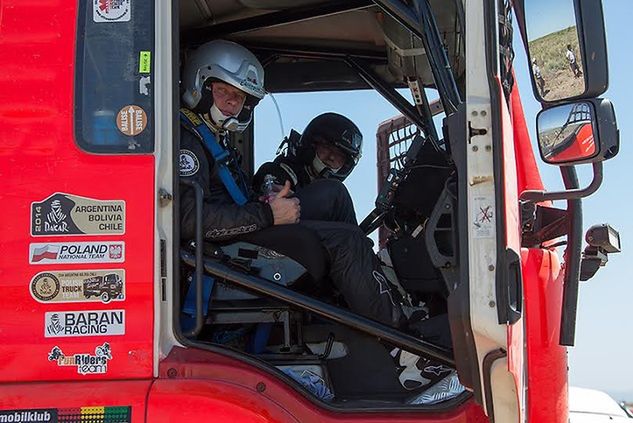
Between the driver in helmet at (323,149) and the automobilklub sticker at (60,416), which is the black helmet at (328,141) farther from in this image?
the automobilklub sticker at (60,416)

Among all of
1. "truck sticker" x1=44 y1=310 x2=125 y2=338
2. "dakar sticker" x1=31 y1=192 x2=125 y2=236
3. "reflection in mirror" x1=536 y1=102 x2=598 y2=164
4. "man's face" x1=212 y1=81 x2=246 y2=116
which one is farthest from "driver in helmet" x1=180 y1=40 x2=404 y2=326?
"reflection in mirror" x1=536 y1=102 x2=598 y2=164

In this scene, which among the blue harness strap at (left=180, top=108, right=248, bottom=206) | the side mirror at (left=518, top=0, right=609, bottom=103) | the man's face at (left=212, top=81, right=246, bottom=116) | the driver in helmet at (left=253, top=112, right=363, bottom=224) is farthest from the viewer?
the driver in helmet at (left=253, top=112, right=363, bottom=224)

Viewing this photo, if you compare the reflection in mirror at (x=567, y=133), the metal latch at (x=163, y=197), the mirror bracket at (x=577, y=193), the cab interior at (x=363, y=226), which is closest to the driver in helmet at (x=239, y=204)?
the cab interior at (x=363, y=226)

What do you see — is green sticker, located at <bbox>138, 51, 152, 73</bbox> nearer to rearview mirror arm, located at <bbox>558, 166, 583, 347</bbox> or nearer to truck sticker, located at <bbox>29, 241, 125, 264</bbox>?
truck sticker, located at <bbox>29, 241, 125, 264</bbox>

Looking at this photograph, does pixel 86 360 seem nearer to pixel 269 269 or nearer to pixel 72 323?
pixel 72 323

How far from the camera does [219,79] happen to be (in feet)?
11.6

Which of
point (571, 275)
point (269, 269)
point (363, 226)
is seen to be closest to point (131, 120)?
point (269, 269)

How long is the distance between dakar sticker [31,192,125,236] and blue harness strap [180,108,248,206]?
726 millimetres

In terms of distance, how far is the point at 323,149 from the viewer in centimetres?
452

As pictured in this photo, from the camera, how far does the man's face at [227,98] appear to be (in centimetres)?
354

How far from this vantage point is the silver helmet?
3.54 meters

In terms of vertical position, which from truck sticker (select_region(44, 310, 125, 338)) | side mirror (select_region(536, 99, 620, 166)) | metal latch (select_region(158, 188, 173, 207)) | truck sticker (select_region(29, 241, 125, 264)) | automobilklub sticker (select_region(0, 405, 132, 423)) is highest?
side mirror (select_region(536, 99, 620, 166))

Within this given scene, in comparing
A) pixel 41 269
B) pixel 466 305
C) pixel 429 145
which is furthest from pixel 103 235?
pixel 429 145

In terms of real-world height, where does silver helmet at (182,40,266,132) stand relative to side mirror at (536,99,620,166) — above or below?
above
